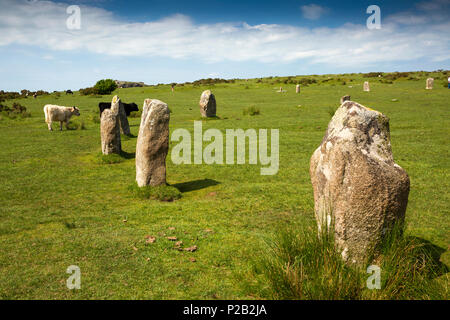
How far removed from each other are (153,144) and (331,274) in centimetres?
714

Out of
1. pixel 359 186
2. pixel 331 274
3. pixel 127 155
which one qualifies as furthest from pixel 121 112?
pixel 331 274

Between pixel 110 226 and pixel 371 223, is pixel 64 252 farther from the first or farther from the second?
pixel 371 223

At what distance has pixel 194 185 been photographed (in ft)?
40.1

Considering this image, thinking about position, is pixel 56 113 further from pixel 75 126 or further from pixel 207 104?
pixel 207 104

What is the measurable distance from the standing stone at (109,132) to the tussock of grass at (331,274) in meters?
11.4

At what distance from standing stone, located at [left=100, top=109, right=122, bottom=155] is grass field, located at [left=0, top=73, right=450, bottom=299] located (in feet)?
2.33

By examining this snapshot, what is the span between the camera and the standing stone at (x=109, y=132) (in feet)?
50.2

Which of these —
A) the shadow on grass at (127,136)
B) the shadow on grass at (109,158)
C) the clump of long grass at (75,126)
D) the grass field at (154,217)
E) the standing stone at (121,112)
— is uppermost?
the standing stone at (121,112)

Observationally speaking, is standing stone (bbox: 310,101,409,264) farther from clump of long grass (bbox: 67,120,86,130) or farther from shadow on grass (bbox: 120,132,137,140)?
clump of long grass (bbox: 67,120,86,130)

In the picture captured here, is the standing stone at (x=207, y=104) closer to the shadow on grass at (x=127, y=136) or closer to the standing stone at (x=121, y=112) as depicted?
the shadow on grass at (x=127, y=136)

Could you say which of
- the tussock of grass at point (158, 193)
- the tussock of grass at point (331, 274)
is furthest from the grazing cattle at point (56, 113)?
the tussock of grass at point (331, 274)

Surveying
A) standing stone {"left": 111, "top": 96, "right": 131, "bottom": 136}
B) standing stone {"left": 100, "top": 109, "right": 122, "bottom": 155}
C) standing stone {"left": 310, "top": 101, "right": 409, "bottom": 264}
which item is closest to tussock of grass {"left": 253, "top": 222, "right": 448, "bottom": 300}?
standing stone {"left": 310, "top": 101, "right": 409, "bottom": 264}

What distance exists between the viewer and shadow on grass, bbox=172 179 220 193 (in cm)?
1187

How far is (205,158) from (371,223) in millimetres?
11104
